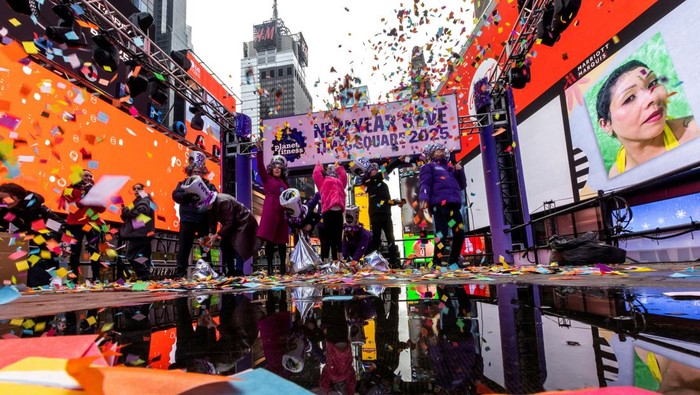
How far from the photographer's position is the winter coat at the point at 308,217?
4.80m

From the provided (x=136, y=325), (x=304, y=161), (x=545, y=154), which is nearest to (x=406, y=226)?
(x=545, y=154)

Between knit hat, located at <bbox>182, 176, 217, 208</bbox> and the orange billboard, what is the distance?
1295 mm

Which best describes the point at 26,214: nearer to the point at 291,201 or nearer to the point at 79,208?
the point at 79,208

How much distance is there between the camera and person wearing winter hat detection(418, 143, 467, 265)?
4.75m

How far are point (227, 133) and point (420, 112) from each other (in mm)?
4368

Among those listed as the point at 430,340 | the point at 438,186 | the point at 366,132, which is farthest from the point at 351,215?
the point at 430,340

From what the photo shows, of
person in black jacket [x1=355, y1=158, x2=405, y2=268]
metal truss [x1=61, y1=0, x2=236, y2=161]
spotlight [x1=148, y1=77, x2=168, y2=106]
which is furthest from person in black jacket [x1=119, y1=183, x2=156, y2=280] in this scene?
person in black jacket [x1=355, y1=158, x2=405, y2=268]

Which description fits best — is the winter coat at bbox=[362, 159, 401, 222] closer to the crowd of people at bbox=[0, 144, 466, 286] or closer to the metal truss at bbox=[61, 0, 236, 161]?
the crowd of people at bbox=[0, 144, 466, 286]

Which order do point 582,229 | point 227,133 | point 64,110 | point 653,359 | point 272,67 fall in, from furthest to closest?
point 272,67 < point 582,229 < point 227,133 < point 64,110 < point 653,359

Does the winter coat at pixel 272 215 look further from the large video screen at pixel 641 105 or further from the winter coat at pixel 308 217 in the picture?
the large video screen at pixel 641 105

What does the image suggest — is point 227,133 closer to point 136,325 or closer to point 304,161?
point 304,161

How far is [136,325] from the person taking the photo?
1185mm

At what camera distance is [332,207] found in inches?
188

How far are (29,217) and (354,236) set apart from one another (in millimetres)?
4067
